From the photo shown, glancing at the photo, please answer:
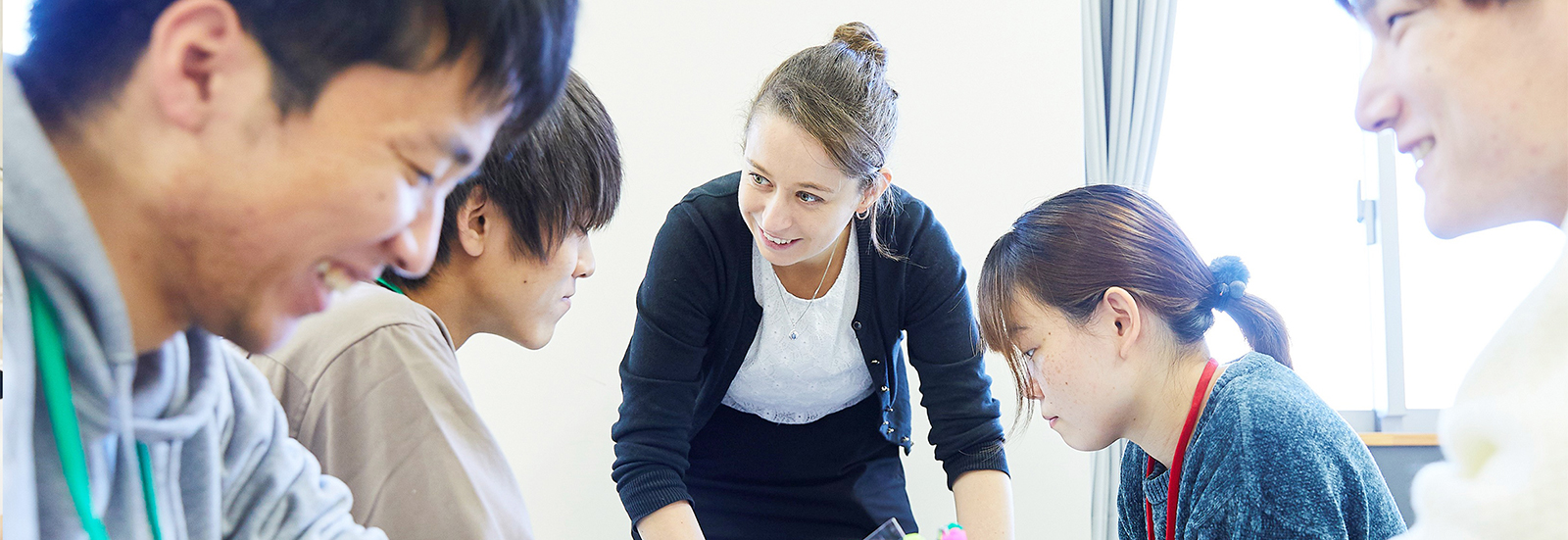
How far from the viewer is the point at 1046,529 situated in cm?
224

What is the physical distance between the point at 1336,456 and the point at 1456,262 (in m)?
1.76

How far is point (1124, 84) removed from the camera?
7.79 feet

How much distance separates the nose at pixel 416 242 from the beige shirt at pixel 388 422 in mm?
265

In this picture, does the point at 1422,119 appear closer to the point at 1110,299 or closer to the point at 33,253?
the point at 33,253

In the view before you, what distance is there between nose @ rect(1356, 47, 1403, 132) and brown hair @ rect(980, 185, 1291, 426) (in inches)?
25.8

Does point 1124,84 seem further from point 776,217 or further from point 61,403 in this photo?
point 61,403

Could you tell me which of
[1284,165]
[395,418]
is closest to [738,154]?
[1284,165]

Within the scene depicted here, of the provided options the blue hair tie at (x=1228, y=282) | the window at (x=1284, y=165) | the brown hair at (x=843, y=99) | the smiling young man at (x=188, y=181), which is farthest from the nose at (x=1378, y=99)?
the window at (x=1284, y=165)

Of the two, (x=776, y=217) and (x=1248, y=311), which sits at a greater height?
(x=776, y=217)

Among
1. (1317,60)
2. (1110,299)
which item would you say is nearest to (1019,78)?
(1317,60)

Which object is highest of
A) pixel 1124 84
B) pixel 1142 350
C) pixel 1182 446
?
pixel 1124 84

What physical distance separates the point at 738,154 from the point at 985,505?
1042 mm

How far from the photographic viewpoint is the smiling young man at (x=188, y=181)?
32 cm

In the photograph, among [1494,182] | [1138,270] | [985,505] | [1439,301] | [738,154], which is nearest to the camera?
[1494,182]
